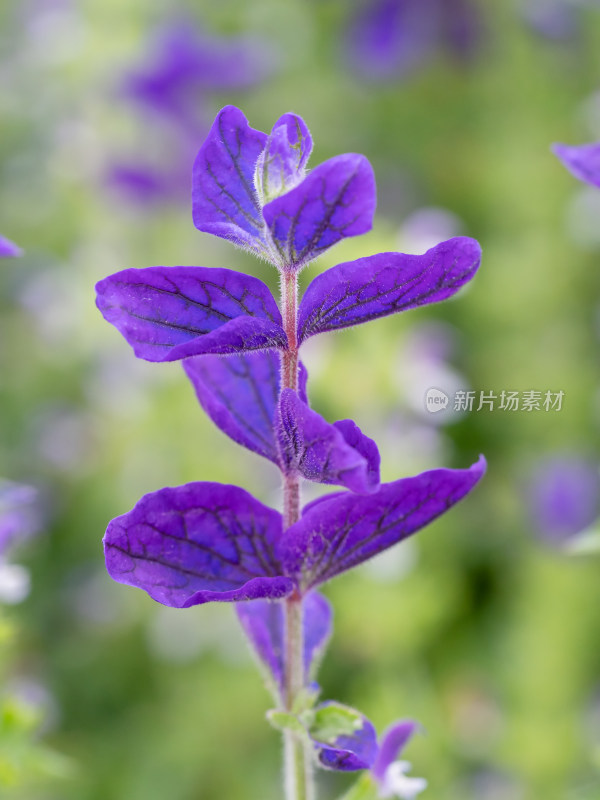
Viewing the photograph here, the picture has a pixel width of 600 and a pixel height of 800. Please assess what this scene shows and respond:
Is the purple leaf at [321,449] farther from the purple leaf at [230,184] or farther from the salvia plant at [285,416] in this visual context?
the purple leaf at [230,184]

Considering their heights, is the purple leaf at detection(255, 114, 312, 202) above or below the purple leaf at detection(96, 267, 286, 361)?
above

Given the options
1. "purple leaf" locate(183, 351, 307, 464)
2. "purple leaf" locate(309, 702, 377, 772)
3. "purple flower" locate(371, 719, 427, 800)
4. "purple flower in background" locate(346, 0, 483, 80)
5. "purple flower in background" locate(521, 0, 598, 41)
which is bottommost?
"purple flower" locate(371, 719, 427, 800)

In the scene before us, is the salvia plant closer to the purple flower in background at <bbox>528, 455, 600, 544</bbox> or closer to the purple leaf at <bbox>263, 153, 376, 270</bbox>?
the purple leaf at <bbox>263, 153, 376, 270</bbox>

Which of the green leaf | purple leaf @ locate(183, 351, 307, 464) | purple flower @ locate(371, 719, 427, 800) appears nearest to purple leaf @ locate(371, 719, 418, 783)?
purple flower @ locate(371, 719, 427, 800)

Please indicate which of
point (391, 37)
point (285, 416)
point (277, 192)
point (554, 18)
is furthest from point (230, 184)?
point (391, 37)

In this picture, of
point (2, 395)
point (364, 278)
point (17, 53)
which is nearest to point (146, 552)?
point (364, 278)

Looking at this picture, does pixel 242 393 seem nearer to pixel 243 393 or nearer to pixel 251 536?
pixel 243 393

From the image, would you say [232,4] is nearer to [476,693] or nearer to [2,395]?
[2,395]
